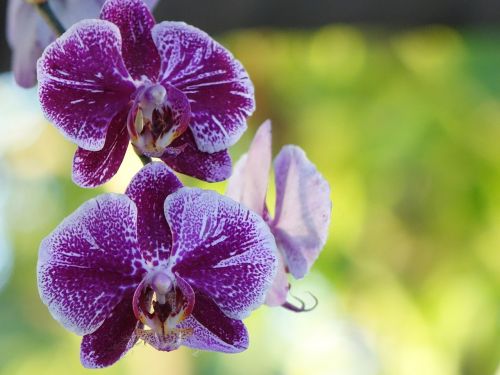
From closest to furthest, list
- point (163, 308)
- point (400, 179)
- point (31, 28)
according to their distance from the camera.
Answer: point (163, 308) < point (31, 28) < point (400, 179)

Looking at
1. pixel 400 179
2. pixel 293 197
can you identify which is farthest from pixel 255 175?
pixel 400 179

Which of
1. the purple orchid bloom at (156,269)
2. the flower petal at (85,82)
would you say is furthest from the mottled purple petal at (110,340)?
the flower petal at (85,82)

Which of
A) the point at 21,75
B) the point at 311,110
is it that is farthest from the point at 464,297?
the point at 21,75

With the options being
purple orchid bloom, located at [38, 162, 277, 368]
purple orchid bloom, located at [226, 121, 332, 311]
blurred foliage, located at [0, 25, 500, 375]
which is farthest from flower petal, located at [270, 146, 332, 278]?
blurred foliage, located at [0, 25, 500, 375]

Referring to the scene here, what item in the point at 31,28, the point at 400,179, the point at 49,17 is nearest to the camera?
A: the point at 49,17

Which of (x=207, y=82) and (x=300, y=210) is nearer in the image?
(x=207, y=82)

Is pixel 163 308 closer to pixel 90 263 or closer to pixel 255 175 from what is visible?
pixel 90 263

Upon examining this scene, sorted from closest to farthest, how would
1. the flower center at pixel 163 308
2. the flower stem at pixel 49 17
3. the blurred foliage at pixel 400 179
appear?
the flower center at pixel 163 308, the flower stem at pixel 49 17, the blurred foliage at pixel 400 179

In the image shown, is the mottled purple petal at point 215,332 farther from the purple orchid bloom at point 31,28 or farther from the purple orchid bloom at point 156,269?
the purple orchid bloom at point 31,28
